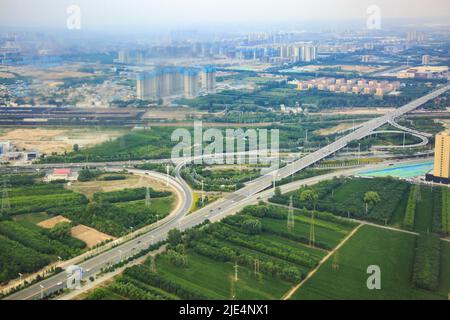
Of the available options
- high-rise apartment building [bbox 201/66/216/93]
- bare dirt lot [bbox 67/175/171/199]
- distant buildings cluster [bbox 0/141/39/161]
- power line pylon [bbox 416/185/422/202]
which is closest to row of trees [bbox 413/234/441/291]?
power line pylon [bbox 416/185/422/202]

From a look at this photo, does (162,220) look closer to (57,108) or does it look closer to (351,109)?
(57,108)

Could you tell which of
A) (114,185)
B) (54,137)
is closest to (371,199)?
(114,185)

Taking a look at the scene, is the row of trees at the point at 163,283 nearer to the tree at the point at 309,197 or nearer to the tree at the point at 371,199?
the tree at the point at 309,197

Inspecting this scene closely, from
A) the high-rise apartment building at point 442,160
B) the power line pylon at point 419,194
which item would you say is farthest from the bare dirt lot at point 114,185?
the high-rise apartment building at point 442,160

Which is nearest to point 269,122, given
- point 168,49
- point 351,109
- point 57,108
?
point 351,109

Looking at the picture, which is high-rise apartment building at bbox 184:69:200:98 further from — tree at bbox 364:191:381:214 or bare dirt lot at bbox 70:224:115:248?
bare dirt lot at bbox 70:224:115:248

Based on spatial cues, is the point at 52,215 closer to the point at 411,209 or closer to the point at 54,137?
the point at 54,137
